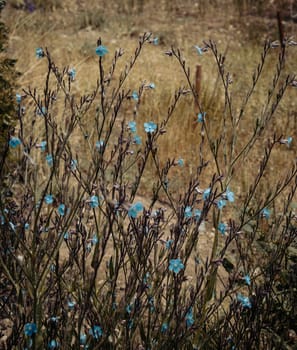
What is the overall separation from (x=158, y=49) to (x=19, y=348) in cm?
652

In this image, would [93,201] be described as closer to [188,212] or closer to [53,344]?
[188,212]

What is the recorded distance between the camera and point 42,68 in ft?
20.8

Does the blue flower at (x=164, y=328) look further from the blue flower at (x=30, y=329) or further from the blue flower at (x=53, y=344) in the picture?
the blue flower at (x=30, y=329)

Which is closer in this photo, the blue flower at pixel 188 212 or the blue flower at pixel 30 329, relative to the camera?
the blue flower at pixel 30 329

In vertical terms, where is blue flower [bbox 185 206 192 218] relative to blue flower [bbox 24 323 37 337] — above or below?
above

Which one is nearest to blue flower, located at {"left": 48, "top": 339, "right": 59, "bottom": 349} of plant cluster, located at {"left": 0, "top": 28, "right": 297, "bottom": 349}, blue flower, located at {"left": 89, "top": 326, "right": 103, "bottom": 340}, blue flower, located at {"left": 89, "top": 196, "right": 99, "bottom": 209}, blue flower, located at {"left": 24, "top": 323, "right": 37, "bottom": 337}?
plant cluster, located at {"left": 0, "top": 28, "right": 297, "bottom": 349}

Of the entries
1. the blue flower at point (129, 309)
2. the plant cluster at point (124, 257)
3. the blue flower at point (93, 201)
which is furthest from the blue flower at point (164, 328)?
the blue flower at point (93, 201)

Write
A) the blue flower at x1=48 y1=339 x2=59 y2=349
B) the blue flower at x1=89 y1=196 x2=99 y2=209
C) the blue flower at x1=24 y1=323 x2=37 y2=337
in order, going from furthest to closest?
the blue flower at x1=48 y1=339 x2=59 y2=349, the blue flower at x1=89 y1=196 x2=99 y2=209, the blue flower at x1=24 y1=323 x2=37 y2=337

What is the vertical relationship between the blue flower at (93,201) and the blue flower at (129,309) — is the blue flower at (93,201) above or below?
above

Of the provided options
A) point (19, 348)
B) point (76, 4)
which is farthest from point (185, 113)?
point (76, 4)

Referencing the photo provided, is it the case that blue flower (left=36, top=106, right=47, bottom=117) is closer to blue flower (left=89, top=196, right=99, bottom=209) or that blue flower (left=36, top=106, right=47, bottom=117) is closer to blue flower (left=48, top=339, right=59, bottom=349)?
blue flower (left=89, top=196, right=99, bottom=209)

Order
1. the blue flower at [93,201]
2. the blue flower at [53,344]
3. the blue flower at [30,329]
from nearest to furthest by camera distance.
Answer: the blue flower at [30,329] < the blue flower at [93,201] < the blue flower at [53,344]

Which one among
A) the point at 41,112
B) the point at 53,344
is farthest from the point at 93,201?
the point at 53,344

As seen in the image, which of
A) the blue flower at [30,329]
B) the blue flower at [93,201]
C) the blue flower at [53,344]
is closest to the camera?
the blue flower at [30,329]
